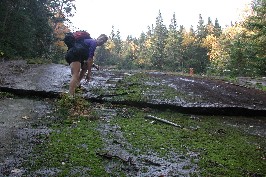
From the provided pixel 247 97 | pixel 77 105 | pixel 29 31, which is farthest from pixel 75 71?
pixel 29 31

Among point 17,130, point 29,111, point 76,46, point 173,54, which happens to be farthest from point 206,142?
point 173,54

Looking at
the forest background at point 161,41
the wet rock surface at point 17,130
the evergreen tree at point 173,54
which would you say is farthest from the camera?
the evergreen tree at point 173,54

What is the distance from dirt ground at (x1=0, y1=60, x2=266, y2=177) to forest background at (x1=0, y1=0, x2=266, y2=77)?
20.6ft

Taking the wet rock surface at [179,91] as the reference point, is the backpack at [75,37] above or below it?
above

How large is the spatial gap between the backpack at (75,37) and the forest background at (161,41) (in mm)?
8164

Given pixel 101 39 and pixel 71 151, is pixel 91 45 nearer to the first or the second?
pixel 101 39

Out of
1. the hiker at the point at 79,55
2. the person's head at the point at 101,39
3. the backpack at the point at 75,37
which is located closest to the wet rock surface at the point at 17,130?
the hiker at the point at 79,55

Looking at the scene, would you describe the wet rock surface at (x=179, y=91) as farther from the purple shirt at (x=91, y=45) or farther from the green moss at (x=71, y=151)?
the green moss at (x=71, y=151)

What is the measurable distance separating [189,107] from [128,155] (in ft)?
11.0

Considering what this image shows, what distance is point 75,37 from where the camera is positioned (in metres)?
6.59

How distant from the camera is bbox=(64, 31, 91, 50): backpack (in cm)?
650

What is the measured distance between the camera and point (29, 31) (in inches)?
886

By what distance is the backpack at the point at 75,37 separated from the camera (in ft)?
21.3

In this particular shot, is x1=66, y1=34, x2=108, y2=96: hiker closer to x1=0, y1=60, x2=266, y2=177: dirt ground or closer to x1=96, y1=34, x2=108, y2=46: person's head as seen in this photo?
x1=96, y1=34, x2=108, y2=46: person's head
